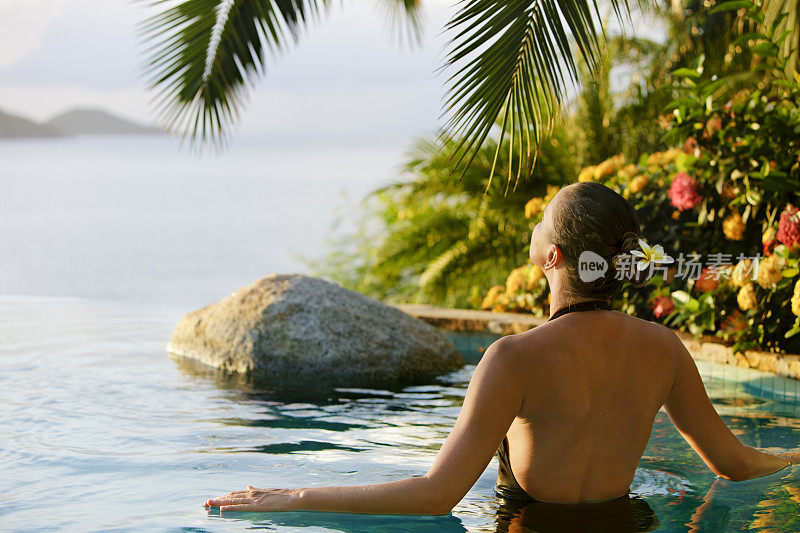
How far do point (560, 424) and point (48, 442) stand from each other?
3.34 metres

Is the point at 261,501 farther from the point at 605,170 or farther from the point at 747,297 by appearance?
the point at 605,170

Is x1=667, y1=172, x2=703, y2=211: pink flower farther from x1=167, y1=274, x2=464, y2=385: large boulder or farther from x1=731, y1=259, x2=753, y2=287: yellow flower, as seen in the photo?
x1=167, y1=274, x2=464, y2=385: large boulder

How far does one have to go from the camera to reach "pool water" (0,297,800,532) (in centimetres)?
332

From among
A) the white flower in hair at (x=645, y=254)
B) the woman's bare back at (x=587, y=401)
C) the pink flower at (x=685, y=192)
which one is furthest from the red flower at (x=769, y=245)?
the white flower in hair at (x=645, y=254)

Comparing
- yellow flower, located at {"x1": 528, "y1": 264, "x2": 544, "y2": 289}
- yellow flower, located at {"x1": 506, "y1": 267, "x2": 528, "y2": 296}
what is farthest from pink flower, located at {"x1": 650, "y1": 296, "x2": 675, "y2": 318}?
yellow flower, located at {"x1": 506, "y1": 267, "x2": 528, "y2": 296}

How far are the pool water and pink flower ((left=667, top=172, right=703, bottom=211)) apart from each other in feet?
4.01

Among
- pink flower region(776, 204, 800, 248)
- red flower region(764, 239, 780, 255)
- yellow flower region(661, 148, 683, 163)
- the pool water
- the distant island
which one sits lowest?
the pool water

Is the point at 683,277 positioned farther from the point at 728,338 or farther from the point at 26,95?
the point at 26,95

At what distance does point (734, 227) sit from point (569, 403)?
4655 millimetres

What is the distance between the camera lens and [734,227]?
255 inches

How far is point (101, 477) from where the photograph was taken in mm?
4062

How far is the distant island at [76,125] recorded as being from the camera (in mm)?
62188

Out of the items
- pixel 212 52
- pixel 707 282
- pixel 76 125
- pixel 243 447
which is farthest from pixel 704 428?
pixel 76 125

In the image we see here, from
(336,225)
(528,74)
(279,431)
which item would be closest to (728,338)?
(528,74)
